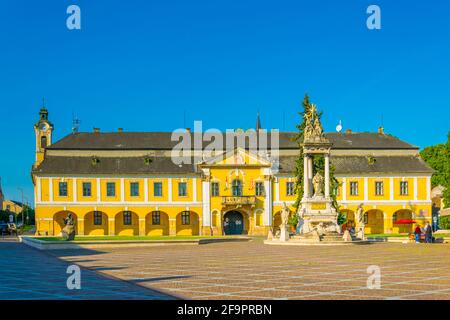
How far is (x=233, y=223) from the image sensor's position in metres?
68.6

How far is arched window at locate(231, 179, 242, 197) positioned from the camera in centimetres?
6788

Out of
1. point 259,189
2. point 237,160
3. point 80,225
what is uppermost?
point 237,160

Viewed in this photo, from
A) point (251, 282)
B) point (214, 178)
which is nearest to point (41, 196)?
point (214, 178)

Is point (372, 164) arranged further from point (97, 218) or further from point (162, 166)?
point (97, 218)

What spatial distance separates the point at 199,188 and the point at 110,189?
28.6 ft

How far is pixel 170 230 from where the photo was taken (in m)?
67.3

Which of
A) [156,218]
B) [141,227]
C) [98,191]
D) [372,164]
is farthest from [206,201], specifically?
[372,164]

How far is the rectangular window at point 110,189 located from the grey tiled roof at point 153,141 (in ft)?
12.5

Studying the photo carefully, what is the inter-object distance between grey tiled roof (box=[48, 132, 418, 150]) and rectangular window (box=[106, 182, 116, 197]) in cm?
381

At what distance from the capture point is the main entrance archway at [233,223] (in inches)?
2687

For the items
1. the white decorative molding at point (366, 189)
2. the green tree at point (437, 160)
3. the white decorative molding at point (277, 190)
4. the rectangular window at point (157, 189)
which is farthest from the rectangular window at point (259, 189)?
the green tree at point (437, 160)

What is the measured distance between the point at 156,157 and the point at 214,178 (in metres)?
6.32

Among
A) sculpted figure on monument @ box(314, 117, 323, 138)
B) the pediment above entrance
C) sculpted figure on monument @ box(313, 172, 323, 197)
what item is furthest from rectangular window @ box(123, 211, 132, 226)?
sculpted figure on monument @ box(313, 172, 323, 197)
